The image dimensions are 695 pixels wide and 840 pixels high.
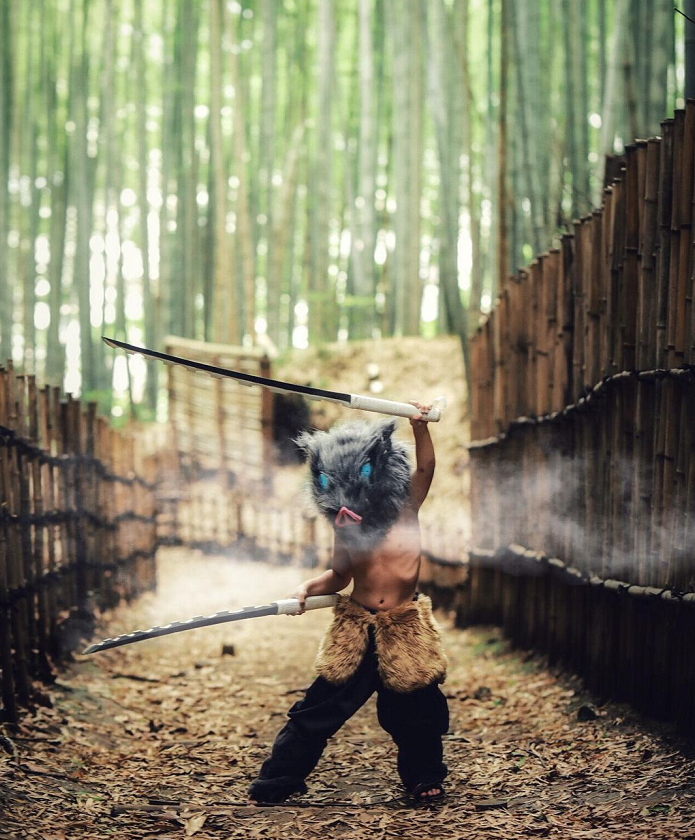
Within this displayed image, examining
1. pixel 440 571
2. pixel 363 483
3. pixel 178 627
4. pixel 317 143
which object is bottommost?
pixel 440 571

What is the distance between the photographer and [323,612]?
6.88 m

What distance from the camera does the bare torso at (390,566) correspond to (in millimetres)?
3131

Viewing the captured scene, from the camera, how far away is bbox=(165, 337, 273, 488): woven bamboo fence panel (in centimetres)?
933

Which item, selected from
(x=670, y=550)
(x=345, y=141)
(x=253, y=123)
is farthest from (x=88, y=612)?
(x=253, y=123)

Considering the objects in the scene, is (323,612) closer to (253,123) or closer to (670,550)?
(670,550)

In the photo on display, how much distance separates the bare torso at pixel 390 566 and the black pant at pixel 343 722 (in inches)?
6.3

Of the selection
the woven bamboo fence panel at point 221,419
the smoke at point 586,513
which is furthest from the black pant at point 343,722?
the woven bamboo fence panel at point 221,419

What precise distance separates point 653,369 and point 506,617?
7.61 ft

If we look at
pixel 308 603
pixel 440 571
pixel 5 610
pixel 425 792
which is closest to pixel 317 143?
pixel 440 571

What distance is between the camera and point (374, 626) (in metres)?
3.13

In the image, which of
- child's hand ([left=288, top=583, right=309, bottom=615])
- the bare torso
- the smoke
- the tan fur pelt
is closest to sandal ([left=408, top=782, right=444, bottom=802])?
the tan fur pelt

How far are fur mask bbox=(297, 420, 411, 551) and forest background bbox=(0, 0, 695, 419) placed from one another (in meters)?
3.27

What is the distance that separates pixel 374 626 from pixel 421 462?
0.57 metres

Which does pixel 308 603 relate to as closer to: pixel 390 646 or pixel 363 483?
pixel 390 646
